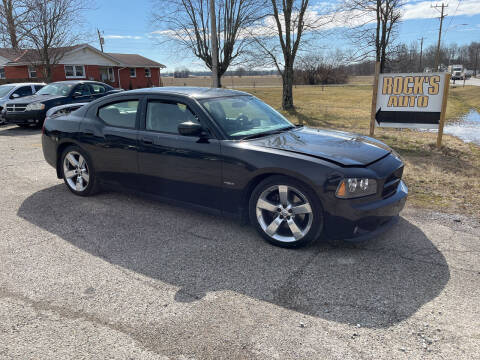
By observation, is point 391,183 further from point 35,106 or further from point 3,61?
point 3,61

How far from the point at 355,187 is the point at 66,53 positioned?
1399 inches

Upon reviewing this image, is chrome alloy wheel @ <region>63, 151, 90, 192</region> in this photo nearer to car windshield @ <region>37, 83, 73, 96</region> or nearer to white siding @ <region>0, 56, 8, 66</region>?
car windshield @ <region>37, 83, 73, 96</region>

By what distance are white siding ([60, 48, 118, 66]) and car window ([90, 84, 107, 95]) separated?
80.3 feet

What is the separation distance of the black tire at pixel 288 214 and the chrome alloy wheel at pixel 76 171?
2.82 meters

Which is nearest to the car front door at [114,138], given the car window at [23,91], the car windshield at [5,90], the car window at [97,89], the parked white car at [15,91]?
the car window at [97,89]

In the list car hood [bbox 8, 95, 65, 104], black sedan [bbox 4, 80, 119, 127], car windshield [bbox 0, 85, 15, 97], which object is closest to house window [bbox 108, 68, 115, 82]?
car windshield [bbox 0, 85, 15, 97]

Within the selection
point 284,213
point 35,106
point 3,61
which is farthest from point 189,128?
point 3,61

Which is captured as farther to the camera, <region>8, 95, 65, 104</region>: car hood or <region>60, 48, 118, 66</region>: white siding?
<region>60, 48, 118, 66</region>: white siding

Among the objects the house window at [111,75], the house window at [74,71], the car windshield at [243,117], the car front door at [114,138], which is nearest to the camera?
the car windshield at [243,117]

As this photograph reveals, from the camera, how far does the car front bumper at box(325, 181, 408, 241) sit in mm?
3492

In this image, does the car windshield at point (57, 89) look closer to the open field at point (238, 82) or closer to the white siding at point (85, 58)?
the white siding at point (85, 58)

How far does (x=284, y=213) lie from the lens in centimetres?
378

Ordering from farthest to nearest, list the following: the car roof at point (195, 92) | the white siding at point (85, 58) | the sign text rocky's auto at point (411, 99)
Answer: the white siding at point (85, 58) → the sign text rocky's auto at point (411, 99) → the car roof at point (195, 92)

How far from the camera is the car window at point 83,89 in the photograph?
519 inches
